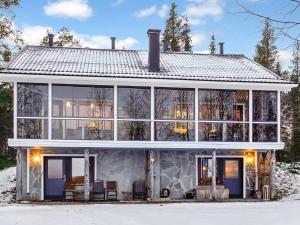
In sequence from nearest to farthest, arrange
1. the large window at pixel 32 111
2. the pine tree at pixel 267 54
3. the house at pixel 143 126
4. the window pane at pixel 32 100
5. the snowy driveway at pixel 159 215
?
the snowy driveway at pixel 159 215
the large window at pixel 32 111
the window pane at pixel 32 100
the house at pixel 143 126
the pine tree at pixel 267 54

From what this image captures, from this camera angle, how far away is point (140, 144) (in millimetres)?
21266

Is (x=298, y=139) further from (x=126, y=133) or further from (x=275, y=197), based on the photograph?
(x=126, y=133)

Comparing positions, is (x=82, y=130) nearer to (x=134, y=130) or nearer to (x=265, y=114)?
(x=134, y=130)

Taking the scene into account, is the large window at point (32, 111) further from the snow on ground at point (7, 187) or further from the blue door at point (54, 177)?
the snow on ground at point (7, 187)

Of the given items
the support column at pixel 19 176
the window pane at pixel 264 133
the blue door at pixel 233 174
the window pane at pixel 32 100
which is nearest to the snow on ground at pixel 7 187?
the support column at pixel 19 176

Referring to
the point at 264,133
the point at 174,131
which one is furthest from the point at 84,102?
the point at 264,133

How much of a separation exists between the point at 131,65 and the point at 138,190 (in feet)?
19.8

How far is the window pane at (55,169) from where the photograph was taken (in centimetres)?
2198

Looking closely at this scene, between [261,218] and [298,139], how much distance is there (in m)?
28.7

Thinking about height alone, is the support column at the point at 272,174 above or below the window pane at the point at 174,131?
below

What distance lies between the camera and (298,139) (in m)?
42.1

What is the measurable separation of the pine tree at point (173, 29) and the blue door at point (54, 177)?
95.5 ft

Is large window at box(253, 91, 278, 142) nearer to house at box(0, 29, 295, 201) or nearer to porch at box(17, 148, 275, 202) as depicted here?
house at box(0, 29, 295, 201)

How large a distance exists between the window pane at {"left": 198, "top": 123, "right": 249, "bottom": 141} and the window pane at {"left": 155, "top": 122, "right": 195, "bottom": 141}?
0.46 metres
